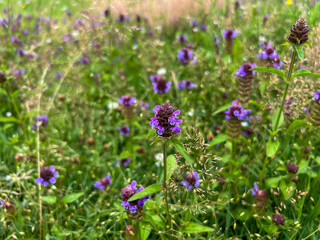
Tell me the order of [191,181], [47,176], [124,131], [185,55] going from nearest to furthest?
1. [191,181]
2. [47,176]
3. [124,131]
4. [185,55]

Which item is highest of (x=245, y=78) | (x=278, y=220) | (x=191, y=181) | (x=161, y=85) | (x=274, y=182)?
(x=161, y=85)

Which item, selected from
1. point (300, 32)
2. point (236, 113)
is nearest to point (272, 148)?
point (236, 113)

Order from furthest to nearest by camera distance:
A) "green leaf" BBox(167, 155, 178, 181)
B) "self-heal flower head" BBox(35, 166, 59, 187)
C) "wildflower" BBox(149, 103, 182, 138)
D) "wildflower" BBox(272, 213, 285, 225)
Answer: "self-heal flower head" BBox(35, 166, 59, 187) → "wildflower" BBox(272, 213, 285, 225) → "green leaf" BBox(167, 155, 178, 181) → "wildflower" BBox(149, 103, 182, 138)

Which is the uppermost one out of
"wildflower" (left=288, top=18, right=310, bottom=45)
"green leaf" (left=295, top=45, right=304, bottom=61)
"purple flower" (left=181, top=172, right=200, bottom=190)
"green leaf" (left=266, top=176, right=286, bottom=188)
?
"wildflower" (left=288, top=18, right=310, bottom=45)

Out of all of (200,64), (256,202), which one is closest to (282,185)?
(256,202)

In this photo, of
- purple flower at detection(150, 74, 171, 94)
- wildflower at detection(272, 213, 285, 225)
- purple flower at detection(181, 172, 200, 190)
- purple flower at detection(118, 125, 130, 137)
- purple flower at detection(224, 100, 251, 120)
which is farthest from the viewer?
purple flower at detection(118, 125, 130, 137)

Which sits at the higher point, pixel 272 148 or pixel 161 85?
pixel 161 85

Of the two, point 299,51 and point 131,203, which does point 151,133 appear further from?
point 299,51

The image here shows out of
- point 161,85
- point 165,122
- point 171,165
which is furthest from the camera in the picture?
point 161,85

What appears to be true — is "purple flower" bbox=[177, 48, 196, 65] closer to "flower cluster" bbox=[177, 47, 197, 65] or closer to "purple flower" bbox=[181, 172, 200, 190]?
"flower cluster" bbox=[177, 47, 197, 65]

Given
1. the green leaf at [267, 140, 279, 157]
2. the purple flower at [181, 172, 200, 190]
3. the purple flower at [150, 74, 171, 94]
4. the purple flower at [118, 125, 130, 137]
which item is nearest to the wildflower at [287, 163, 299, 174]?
the green leaf at [267, 140, 279, 157]

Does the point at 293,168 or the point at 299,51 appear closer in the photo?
the point at 299,51

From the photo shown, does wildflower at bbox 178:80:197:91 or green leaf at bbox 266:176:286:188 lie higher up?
wildflower at bbox 178:80:197:91

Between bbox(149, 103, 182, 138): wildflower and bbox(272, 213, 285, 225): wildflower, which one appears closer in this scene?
bbox(149, 103, 182, 138): wildflower
